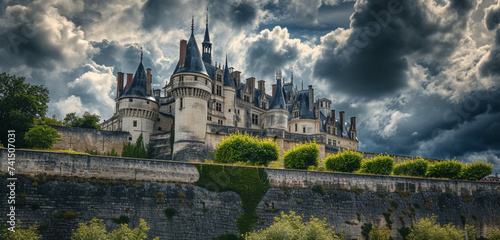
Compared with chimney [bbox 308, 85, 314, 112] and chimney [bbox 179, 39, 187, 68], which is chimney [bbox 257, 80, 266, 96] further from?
chimney [bbox 179, 39, 187, 68]

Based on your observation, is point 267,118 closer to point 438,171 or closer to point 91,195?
point 438,171

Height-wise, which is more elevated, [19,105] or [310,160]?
[19,105]

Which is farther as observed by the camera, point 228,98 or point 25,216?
point 228,98

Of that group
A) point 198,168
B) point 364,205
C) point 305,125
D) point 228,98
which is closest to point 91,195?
point 198,168

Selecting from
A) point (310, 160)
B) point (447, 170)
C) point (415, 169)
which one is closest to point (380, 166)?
point (415, 169)

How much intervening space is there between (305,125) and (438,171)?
22.3 metres

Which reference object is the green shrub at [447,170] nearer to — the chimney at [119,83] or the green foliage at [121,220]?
the green foliage at [121,220]

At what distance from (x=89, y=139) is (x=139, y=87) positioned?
949 cm

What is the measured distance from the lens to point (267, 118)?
68000 millimetres

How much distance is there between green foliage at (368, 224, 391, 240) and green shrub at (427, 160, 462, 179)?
1552cm

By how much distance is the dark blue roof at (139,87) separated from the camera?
57000mm

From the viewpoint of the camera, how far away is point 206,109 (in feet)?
177

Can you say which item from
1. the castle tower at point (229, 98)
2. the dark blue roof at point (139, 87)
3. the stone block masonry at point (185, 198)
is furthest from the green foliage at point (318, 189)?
the dark blue roof at point (139, 87)

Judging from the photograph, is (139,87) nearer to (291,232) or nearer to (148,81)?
(148,81)
